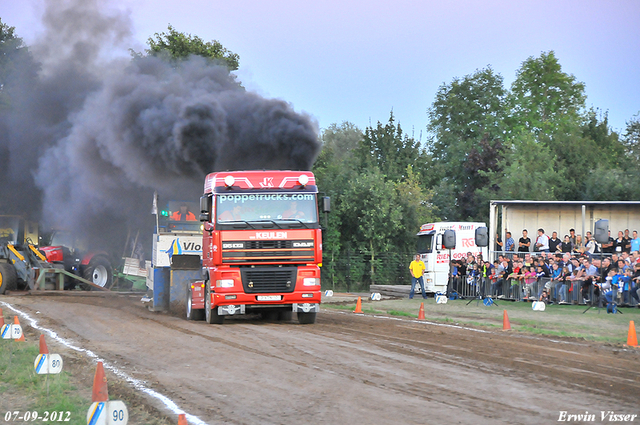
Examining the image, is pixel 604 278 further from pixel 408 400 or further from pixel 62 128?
pixel 62 128

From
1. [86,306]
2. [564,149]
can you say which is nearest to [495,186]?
[564,149]

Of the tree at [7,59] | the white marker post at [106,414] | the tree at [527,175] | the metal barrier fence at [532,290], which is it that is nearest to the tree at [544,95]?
the tree at [527,175]

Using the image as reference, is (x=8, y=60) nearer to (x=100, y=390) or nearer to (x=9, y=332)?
(x=9, y=332)

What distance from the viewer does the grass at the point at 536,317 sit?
14867 millimetres

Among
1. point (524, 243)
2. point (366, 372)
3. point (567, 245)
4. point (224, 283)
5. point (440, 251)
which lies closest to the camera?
Result: point (366, 372)

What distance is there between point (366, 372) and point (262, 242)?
6504 mm

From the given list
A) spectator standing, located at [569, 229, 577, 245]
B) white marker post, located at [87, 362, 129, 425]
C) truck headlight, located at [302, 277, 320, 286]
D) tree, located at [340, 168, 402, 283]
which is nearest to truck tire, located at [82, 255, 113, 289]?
tree, located at [340, 168, 402, 283]

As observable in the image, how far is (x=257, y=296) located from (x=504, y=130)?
48091 millimetres

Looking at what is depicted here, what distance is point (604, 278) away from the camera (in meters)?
20.7

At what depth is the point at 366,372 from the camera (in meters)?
9.44

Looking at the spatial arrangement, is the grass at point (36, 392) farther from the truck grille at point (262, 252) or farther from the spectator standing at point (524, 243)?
the spectator standing at point (524, 243)

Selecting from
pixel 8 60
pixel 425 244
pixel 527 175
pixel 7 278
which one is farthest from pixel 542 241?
pixel 8 60

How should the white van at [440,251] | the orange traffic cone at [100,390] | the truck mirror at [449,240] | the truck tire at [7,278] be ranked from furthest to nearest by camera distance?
the white van at [440,251]
the truck tire at [7,278]
the truck mirror at [449,240]
the orange traffic cone at [100,390]

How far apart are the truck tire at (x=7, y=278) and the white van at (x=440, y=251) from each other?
1592 centimetres
